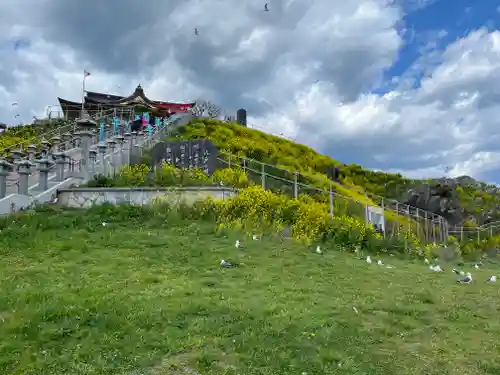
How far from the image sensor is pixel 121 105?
4931 cm

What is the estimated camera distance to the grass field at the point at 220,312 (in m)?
6.41

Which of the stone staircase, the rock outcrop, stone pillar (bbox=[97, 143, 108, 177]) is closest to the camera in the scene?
the stone staircase

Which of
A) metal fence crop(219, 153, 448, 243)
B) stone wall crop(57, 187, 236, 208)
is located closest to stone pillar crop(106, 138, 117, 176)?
stone wall crop(57, 187, 236, 208)

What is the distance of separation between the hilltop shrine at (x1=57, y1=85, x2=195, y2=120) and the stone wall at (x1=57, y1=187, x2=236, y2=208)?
30.5 m

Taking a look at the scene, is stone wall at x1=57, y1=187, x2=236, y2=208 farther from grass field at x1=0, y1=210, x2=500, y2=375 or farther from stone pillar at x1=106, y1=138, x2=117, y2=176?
grass field at x1=0, y1=210, x2=500, y2=375

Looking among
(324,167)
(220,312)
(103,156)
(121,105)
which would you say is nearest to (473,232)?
(324,167)

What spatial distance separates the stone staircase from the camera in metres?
16.7

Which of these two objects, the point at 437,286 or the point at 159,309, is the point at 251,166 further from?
the point at 159,309

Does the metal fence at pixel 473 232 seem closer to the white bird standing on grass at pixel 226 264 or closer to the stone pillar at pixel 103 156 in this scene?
the stone pillar at pixel 103 156

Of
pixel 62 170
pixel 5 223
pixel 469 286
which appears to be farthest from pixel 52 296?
pixel 62 170

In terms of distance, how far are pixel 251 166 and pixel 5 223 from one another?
33.7 feet

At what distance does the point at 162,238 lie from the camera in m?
13.7

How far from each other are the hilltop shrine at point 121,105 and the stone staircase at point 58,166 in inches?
867

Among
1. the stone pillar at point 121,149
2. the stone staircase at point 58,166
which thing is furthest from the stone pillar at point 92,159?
the stone pillar at point 121,149
